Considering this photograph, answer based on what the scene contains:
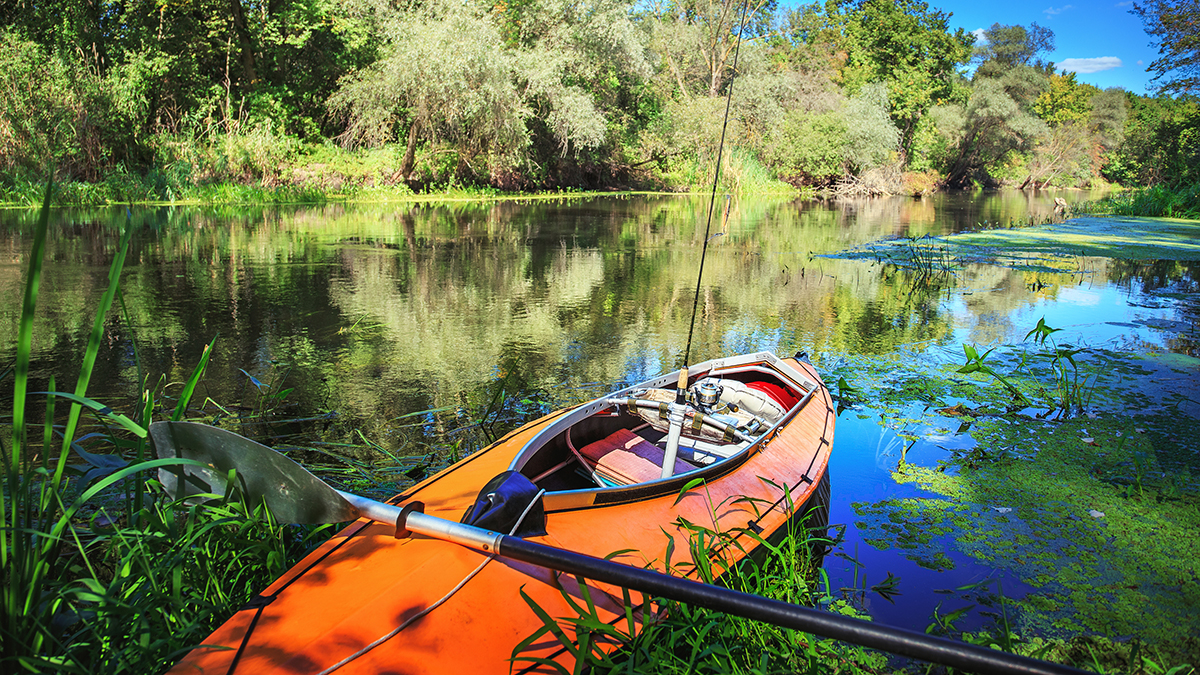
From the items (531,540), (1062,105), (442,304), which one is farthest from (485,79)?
(1062,105)

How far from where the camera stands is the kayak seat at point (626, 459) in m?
3.54

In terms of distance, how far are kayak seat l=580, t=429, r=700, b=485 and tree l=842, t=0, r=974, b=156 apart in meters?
45.3

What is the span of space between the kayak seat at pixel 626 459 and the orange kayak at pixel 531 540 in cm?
1

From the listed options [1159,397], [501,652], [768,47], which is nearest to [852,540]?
[501,652]

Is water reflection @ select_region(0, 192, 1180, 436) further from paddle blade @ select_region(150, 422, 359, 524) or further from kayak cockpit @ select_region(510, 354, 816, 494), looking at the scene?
kayak cockpit @ select_region(510, 354, 816, 494)

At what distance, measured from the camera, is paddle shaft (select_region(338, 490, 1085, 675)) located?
5.37 feet

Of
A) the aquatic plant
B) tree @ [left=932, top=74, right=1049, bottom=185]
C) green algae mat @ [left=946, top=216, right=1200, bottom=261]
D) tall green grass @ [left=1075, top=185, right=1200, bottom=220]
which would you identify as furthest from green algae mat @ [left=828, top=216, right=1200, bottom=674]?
tree @ [left=932, top=74, right=1049, bottom=185]

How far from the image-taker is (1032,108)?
53.1 metres

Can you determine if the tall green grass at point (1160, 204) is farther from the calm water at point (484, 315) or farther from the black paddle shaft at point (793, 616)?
the black paddle shaft at point (793, 616)

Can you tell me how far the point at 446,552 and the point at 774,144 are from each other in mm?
33465

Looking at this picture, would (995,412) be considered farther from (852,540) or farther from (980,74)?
(980,74)

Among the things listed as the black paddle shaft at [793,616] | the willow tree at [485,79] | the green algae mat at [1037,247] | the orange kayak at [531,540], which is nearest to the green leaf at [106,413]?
the orange kayak at [531,540]

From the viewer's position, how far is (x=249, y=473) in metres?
2.59

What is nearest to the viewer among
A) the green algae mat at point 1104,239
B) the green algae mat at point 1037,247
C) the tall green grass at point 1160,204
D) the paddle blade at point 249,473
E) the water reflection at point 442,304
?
the paddle blade at point 249,473
